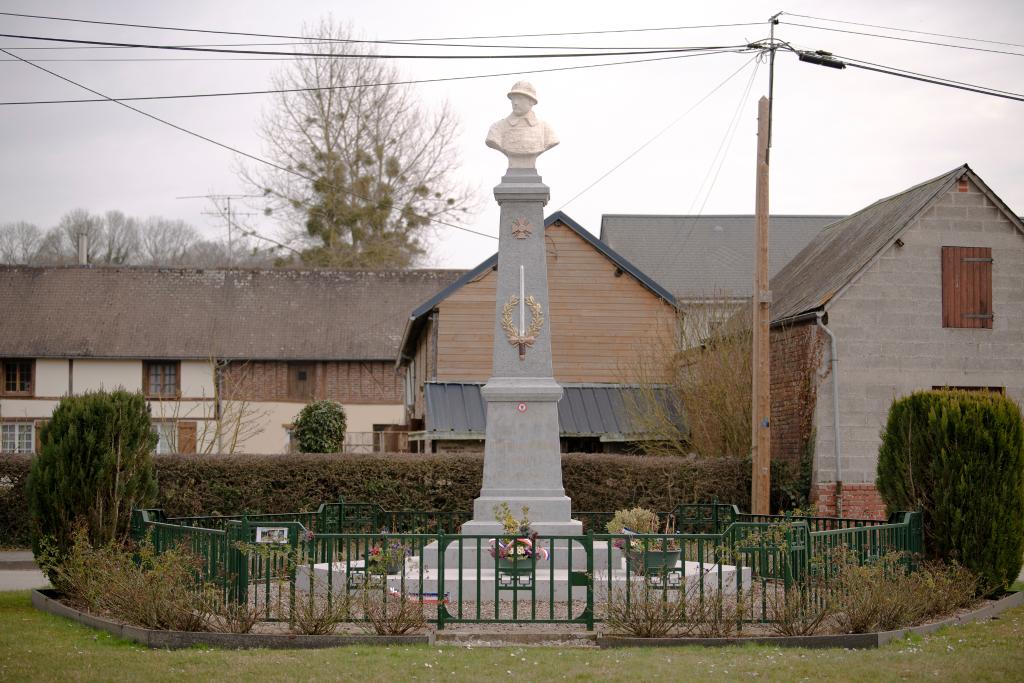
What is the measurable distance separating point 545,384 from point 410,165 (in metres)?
29.0

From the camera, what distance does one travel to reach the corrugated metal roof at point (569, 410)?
25.6 m

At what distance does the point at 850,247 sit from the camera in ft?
78.6

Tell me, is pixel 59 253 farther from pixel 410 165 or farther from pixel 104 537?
pixel 104 537

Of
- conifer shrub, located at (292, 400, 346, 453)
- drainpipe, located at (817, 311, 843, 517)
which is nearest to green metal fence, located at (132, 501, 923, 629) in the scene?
drainpipe, located at (817, 311, 843, 517)

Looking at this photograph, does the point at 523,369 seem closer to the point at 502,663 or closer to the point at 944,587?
the point at 944,587

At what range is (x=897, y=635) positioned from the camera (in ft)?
34.4

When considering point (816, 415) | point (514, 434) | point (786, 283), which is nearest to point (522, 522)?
point (514, 434)

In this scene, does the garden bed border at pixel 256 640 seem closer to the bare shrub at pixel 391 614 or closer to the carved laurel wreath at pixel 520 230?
the bare shrub at pixel 391 614

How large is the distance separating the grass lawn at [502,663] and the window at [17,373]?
112 feet

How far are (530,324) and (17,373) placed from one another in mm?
33463

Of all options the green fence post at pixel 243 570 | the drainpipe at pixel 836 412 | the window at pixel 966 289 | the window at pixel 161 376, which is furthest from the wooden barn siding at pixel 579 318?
the window at pixel 161 376

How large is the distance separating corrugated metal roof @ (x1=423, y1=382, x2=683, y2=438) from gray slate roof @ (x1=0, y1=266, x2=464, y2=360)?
639 inches

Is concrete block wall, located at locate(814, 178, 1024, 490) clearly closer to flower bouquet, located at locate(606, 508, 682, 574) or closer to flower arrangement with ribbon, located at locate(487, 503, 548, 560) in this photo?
flower bouquet, located at locate(606, 508, 682, 574)

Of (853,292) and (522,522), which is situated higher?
(853,292)
